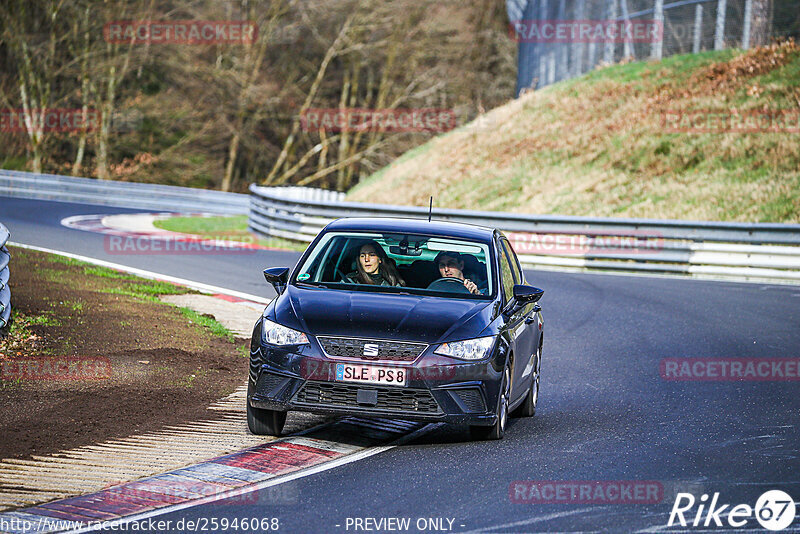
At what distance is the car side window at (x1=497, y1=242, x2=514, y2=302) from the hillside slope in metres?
18.5

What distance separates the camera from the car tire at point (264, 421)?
8.07 m

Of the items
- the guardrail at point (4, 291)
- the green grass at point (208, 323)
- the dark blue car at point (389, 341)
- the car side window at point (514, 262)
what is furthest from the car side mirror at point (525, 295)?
the guardrail at point (4, 291)

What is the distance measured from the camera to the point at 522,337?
898 centimetres

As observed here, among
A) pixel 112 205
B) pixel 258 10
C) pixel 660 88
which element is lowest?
pixel 112 205

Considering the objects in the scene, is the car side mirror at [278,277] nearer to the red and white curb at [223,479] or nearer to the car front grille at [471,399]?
the red and white curb at [223,479]

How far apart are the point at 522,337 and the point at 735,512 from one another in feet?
9.39

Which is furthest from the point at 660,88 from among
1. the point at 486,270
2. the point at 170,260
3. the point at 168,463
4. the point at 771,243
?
the point at 168,463

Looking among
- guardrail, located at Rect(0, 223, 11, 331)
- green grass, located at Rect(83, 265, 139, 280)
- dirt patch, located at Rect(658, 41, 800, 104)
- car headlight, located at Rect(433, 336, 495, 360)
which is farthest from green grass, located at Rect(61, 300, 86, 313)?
dirt patch, located at Rect(658, 41, 800, 104)

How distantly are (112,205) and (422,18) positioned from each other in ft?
72.6

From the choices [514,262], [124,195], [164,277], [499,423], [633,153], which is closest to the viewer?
[499,423]

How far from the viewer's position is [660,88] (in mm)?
36375

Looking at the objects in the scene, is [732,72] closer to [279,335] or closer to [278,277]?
[278,277]

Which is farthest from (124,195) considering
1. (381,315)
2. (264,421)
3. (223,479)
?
(223,479)

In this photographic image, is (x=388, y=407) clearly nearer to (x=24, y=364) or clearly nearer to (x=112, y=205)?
(x=24, y=364)
